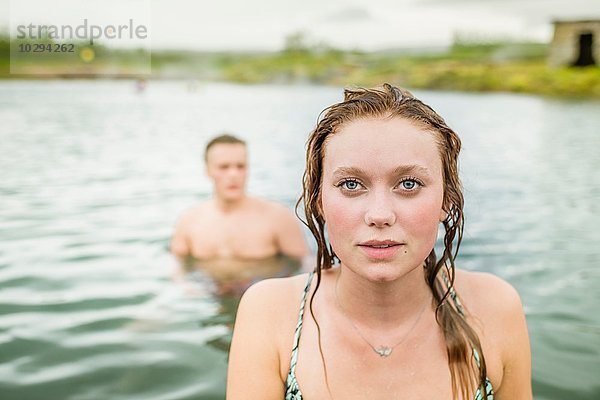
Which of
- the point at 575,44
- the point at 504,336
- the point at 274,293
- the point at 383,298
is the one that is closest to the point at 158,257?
the point at 274,293

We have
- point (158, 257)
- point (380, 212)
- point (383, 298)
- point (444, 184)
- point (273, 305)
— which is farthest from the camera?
point (158, 257)

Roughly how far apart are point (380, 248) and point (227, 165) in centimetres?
378

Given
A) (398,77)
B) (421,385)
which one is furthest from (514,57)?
(421,385)

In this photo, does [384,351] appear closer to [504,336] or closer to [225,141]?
[504,336]

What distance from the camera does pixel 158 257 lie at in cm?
654

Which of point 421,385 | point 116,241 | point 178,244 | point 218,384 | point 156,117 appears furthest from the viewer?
point 156,117

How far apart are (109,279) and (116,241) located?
1319 millimetres

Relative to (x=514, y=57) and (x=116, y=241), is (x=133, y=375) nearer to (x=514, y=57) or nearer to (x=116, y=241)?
(x=116, y=241)

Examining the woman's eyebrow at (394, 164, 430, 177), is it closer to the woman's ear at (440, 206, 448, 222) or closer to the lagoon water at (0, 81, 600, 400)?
the woman's ear at (440, 206, 448, 222)

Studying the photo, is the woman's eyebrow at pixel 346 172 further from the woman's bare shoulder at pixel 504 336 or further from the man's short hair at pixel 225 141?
the man's short hair at pixel 225 141

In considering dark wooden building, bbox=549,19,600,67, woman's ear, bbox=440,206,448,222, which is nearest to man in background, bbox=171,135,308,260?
woman's ear, bbox=440,206,448,222

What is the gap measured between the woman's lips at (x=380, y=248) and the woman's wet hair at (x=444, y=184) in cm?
25

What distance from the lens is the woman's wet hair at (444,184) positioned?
2.07 metres

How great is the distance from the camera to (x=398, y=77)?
41688 millimetres
